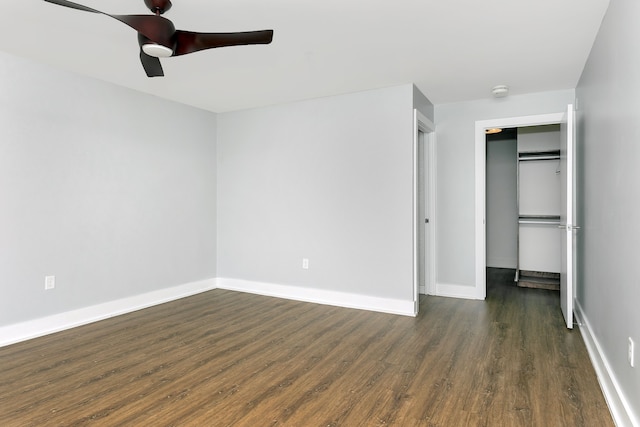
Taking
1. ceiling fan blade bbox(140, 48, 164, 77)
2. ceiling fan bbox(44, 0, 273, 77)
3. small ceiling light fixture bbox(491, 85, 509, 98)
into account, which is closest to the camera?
ceiling fan bbox(44, 0, 273, 77)

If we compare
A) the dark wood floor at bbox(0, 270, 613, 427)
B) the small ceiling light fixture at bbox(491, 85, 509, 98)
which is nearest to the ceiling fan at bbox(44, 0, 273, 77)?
the dark wood floor at bbox(0, 270, 613, 427)

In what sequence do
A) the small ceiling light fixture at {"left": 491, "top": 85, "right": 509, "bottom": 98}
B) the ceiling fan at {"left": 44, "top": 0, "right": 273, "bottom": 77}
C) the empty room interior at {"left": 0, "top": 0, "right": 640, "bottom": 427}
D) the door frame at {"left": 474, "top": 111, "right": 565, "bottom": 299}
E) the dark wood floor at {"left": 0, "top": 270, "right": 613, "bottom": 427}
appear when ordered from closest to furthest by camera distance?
the ceiling fan at {"left": 44, "top": 0, "right": 273, "bottom": 77}, the dark wood floor at {"left": 0, "top": 270, "right": 613, "bottom": 427}, the empty room interior at {"left": 0, "top": 0, "right": 640, "bottom": 427}, the small ceiling light fixture at {"left": 491, "top": 85, "right": 509, "bottom": 98}, the door frame at {"left": 474, "top": 111, "right": 565, "bottom": 299}

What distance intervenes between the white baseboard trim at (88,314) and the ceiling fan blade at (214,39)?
2.74m

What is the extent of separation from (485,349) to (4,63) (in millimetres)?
4520

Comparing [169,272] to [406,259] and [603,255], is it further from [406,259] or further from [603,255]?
[603,255]

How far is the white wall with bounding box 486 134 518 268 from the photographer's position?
21.6 feet

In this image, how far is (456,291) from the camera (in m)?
4.71

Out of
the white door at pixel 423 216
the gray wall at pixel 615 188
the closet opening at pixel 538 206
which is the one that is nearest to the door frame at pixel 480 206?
the white door at pixel 423 216

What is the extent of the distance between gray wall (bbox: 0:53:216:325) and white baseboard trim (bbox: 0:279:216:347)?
0.06 meters

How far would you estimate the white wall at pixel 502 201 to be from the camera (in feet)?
21.6

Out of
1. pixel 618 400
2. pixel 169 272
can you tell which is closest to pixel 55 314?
pixel 169 272

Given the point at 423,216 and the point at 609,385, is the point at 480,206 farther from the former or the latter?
the point at 609,385

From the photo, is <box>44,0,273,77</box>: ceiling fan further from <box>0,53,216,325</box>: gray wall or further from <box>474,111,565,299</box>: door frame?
<box>474,111,565,299</box>: door frame

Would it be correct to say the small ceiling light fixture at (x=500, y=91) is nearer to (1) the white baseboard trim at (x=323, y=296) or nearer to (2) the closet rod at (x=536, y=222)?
(2) the closet rod at (x=536, y=222)
